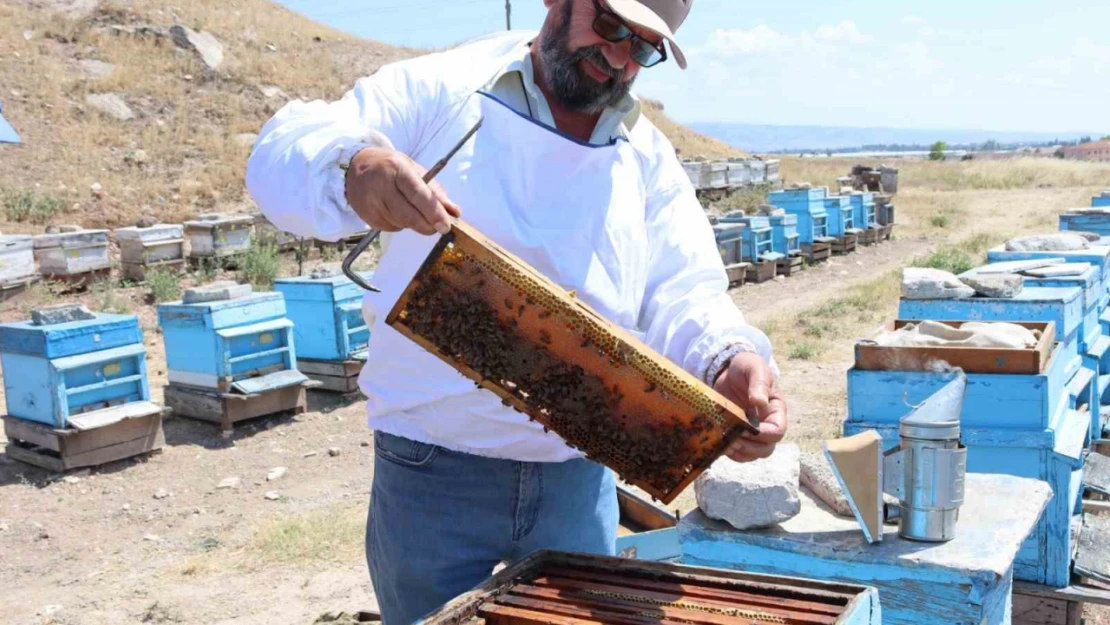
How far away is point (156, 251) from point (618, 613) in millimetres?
10092

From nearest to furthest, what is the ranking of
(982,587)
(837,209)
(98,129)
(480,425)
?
(480,425)
(982,587)
(837,209)
(98,129)

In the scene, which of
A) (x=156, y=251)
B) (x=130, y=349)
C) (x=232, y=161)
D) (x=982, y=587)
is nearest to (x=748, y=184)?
(x=232, y=161)

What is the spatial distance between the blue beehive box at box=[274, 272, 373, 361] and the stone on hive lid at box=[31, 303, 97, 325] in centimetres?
164

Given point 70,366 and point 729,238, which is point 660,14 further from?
point 729,238

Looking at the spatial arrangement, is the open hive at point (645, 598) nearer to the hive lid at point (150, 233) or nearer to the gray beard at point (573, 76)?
the gray beard at point (573, 76)

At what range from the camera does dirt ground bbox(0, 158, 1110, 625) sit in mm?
4469

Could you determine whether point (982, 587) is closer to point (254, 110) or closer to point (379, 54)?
point (254, 110)

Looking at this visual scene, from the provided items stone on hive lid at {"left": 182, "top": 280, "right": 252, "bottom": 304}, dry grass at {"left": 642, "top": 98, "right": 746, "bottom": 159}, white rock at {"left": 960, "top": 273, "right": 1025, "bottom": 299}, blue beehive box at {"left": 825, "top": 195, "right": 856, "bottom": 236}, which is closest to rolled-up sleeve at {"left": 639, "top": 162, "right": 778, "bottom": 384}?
white rock at {"left": 960, "top": 273, "right": 1025, "bottom": 299}

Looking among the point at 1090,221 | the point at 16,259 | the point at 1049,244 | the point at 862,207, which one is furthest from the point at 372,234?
the point at 862,207

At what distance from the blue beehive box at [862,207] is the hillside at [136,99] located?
10.6 metres

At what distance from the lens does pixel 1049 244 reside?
18.6 ft

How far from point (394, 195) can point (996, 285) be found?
3473 mm

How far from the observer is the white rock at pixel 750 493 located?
2598 mm

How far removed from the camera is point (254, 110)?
2033 centimetres
